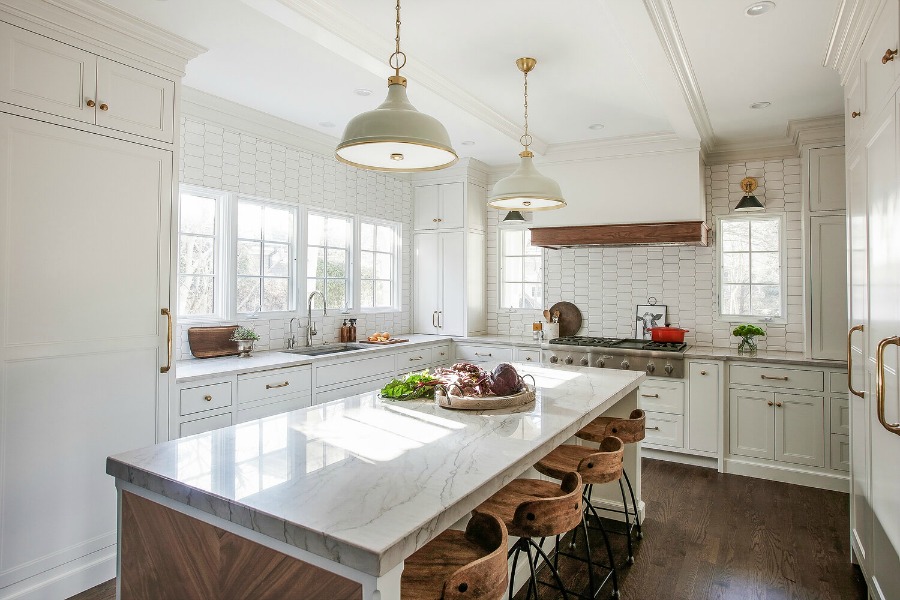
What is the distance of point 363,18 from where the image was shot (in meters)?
2.91

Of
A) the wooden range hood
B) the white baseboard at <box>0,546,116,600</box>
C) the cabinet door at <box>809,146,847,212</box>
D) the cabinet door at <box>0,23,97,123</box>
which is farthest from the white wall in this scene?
the cabinet door at <box>809,146,847,212</box>

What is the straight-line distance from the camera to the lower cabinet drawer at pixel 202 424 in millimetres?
3162

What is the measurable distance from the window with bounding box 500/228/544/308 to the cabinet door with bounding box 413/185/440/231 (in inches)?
30.7

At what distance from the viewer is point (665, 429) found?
4754mm

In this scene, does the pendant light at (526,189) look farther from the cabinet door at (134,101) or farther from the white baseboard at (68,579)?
the white baseboard at (68,579)

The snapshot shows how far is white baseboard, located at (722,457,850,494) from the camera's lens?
4.15 m

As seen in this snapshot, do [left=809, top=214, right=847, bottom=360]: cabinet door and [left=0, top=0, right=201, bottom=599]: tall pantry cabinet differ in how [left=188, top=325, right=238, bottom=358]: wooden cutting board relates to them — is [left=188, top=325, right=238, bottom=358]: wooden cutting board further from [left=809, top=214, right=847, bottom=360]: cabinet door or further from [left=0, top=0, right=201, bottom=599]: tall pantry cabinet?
[left=809, top=214, right=847, bottom=360]: cabinet door

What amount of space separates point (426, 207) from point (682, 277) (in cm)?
271

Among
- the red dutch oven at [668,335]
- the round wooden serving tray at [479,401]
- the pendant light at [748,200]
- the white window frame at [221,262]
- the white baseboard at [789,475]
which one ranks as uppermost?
the pendant light at [748,200]

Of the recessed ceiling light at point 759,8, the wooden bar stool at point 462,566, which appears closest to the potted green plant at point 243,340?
the wooden bar stool at point 462,566

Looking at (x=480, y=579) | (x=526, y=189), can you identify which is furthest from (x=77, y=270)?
(x=480, y=579)

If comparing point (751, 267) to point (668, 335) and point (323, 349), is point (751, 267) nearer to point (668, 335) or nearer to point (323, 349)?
point (668, 335)

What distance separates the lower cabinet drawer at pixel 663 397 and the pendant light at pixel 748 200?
165 cm

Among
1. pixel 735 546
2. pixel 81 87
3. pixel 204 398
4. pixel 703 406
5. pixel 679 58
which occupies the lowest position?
pixel 735 546
